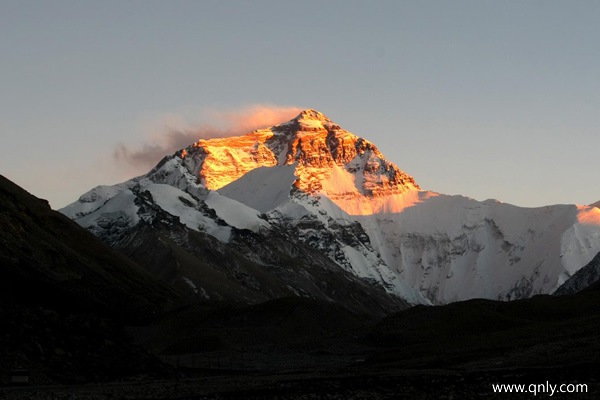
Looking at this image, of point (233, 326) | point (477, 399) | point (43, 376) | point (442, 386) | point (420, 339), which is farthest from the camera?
point (233, 326)

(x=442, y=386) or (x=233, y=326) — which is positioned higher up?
(x=233, y=326)

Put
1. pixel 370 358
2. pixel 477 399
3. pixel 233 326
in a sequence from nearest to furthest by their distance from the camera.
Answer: pixel 477 399 < pixel 370 358 < pixel 233 326

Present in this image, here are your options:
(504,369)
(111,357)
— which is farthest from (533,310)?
(111,357)

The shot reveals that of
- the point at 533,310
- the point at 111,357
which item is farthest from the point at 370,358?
the point at 111,357

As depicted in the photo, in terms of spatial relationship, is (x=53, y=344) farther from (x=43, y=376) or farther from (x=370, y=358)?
(x=370, y=358)

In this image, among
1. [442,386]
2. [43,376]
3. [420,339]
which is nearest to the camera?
[442,386]

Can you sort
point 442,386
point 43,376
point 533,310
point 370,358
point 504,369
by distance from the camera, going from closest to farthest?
point 442,386 < point 43,376 < point 504,369 < point 370,358 < point 533,310

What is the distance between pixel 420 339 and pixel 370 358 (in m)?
18.3

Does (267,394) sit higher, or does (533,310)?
(533,310)

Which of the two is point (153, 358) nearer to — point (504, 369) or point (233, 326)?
point (504, 369)

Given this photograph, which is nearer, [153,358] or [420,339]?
[153,358]

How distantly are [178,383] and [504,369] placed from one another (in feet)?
81.7

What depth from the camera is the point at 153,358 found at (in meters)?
98.6

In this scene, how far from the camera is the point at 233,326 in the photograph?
19188 cm
